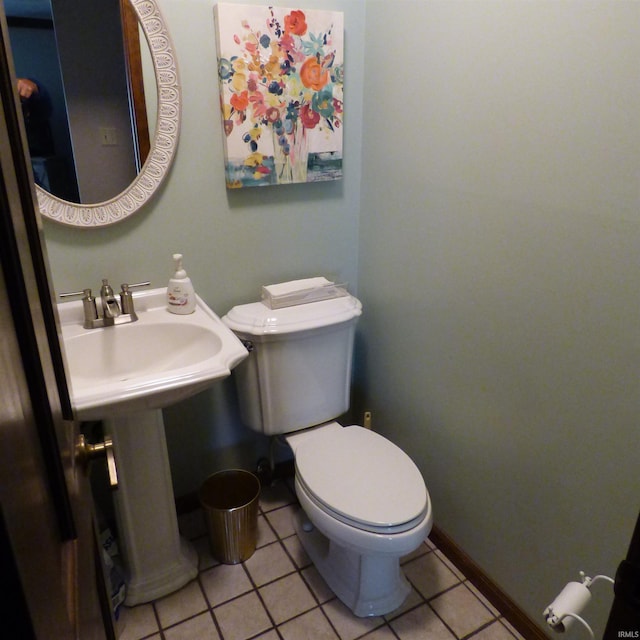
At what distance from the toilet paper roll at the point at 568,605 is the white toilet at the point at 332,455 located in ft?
1.35

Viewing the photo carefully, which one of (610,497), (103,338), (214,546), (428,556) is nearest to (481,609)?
(428,556)

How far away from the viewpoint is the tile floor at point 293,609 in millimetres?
1533

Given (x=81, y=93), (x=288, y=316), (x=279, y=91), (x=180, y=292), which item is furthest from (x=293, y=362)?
(x=81, y=93)

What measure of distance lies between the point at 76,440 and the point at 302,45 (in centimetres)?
138

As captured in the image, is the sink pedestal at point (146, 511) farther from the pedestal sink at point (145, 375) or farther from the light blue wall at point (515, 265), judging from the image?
→ the light blue wall at point (515, 265)

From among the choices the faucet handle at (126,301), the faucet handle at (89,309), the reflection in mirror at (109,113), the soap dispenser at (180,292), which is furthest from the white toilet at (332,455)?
the reflection in mirror at (109,113)

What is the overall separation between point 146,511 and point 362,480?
66 centimetres

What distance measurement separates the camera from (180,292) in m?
1.59

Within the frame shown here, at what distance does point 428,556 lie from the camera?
5.92 ft

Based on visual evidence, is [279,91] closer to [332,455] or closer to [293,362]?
[293,362]

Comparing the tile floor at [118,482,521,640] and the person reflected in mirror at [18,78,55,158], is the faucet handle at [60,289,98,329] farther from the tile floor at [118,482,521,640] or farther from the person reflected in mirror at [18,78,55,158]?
the tile floor at [118,482,521,640]

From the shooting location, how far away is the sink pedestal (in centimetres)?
149

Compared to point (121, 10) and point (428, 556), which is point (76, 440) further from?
point (428, 556)

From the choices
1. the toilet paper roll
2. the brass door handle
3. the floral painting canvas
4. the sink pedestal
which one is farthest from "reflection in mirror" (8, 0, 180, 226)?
the toilet paper roll
